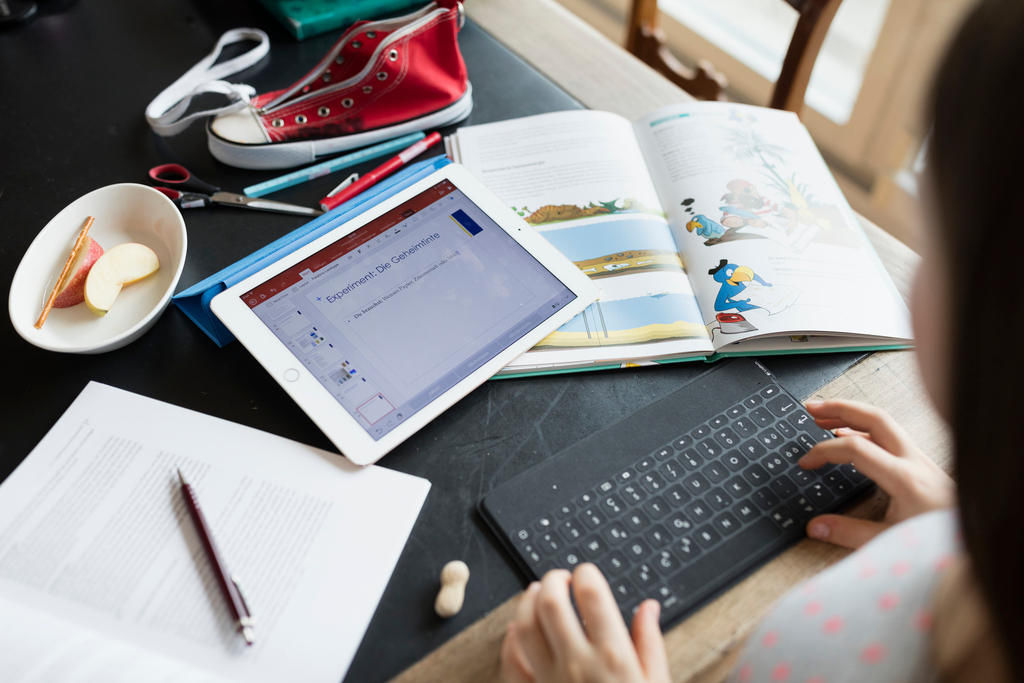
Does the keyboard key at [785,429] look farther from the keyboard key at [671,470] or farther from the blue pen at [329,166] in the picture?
the blue pen at [329,166]

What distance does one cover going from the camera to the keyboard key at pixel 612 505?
60 cm

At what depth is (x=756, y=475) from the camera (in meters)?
0.62

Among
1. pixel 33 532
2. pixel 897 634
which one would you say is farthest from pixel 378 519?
pixel 897 634

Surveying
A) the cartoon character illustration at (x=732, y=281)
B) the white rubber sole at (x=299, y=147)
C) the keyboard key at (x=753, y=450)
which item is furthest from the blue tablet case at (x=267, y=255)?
the keyboard key at (x=753, y=450)

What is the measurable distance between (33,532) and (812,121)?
83.6 inches

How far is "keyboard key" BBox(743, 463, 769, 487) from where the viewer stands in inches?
24.4

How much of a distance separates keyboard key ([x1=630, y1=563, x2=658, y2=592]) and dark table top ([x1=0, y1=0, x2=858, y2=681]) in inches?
3.4

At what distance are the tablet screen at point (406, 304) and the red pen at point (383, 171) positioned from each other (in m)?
0.11

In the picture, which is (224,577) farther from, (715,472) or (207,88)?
(207,88)

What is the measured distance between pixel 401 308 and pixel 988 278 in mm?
468

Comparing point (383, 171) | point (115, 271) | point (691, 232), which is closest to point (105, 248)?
point (115, 271)

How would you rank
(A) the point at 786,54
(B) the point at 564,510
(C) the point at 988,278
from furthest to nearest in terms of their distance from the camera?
(A) the point at 786,54
(B) the point at 564,510
(C) the point at 988,278

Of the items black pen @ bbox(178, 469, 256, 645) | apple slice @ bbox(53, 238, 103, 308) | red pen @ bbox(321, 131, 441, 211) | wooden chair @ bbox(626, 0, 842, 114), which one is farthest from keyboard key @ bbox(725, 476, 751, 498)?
wooden chair @ bbox(626, 0, 842, 114)

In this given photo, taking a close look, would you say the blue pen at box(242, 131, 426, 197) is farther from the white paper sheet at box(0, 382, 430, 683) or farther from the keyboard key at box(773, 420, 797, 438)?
the keyboard key at box(773, 420, 797, 438)
